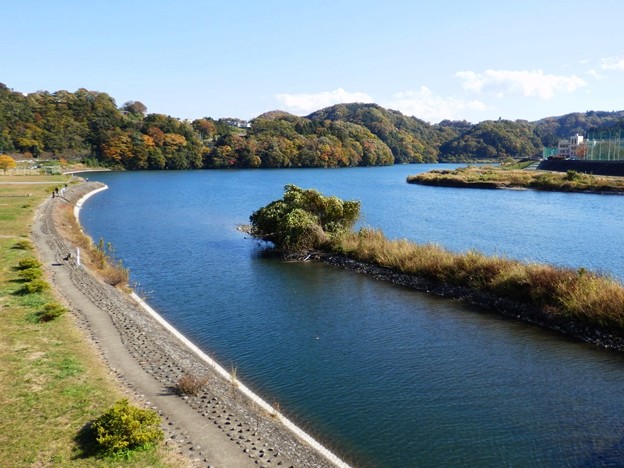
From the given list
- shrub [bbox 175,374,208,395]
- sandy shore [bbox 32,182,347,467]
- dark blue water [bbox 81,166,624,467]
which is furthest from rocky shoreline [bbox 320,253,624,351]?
shrub [bbox 175,374,208,395]

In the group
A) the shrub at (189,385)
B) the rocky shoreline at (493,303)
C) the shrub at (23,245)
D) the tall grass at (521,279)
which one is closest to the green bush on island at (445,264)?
the tall grass at (521,279)

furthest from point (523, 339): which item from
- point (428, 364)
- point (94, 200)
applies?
point (94, 200)

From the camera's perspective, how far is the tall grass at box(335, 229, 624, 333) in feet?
69.1

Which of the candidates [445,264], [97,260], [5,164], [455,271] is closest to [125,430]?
[455,271]

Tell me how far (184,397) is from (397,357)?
886 cm

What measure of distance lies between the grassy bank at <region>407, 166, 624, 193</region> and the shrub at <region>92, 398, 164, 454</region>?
93.1m

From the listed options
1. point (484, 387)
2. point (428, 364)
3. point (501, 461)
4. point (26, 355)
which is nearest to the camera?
point (501, 461)

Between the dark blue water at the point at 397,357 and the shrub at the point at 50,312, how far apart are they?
5.28 metres

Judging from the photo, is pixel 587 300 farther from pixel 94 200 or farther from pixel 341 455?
pixel 94 200

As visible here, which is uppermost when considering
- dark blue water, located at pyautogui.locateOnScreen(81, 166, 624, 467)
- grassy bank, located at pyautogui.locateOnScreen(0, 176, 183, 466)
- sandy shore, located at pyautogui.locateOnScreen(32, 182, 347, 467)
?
grassy bank, located at pyautogui.locateOnScreen(0, 176, 183, 466)

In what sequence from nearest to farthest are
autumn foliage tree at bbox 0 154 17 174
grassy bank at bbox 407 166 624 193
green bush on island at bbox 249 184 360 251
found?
green bush on island at bbox 249 184 360 251
grassy bank at bbox 407 166 624 193
autumn foliage tree at bbox 0 154 17 174

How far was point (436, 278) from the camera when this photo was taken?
2875 centimetres

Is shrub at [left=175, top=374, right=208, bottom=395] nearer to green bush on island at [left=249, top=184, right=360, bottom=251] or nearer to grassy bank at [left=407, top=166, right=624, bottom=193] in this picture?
green bush on island at [left=249, top=184, right=360, bottom=251]

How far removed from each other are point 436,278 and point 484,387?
39.2ft
